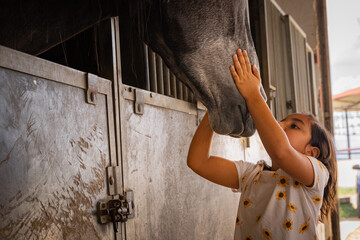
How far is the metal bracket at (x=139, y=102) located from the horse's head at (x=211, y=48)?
1.23 feet

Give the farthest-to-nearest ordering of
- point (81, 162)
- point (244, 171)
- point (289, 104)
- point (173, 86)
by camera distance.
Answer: point (289, 104), point (173, 86), point (244, 171), point (81, 162)

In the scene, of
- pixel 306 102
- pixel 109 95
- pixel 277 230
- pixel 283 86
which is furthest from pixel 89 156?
pixel 306 102

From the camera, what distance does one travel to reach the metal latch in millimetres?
1228

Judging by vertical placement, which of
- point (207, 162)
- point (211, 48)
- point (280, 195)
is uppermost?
point (211, 48)

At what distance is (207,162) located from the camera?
4.53ft

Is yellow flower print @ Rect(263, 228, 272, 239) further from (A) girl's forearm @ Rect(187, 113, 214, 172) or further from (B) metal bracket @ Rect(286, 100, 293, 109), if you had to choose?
(B) metal bracket @ Rect(286, 100, 293, 109)

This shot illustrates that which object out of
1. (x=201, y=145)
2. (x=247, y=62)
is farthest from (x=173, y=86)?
(x=247, y=62)

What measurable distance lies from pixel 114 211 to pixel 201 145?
14.5 inches

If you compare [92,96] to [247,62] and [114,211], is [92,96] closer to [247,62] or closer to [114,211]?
[114,211]

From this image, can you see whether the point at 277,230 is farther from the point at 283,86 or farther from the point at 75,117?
the point at 283,86

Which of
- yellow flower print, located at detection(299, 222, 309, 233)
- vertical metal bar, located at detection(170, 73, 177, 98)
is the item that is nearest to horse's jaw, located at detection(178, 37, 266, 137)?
yellow flower print, located at detection(299, 222, 309, 233)

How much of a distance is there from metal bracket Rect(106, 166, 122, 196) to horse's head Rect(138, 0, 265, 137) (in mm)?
405

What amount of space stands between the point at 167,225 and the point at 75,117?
0.66m

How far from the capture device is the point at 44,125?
3.40 ft
